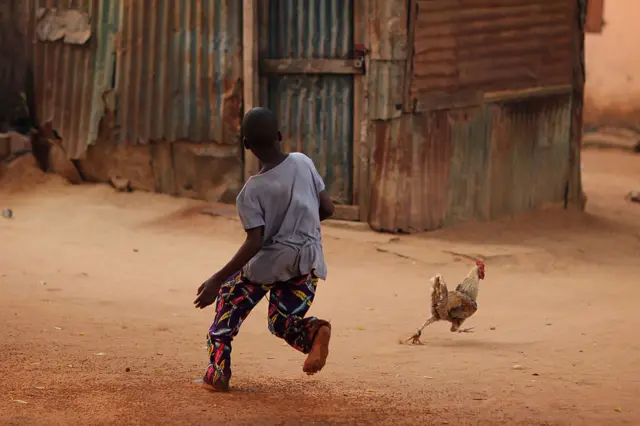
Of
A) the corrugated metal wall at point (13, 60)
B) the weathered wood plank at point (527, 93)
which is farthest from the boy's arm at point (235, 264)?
the corrugated metal wall at point (13, 60)

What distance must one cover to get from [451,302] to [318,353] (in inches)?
88.9

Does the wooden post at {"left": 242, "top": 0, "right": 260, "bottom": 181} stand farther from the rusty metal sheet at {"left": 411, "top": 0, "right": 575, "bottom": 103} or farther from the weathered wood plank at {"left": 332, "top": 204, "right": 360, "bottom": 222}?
the rusty metal sheet at {"left": 411, "top": 0, "right": 575, "bottom": 103}

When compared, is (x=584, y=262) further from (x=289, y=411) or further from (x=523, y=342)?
(x=289, y=411)

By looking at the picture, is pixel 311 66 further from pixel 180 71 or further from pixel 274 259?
pixel 274 259

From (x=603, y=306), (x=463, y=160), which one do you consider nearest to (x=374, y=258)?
(x=463, y=160)

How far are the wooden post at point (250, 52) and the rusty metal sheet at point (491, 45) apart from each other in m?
1.65

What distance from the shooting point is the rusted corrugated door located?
10.4 m

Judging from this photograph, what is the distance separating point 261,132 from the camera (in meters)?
4.71

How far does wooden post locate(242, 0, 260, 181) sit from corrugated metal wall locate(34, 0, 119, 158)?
1748mm

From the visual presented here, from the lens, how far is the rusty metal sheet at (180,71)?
35.7 feet

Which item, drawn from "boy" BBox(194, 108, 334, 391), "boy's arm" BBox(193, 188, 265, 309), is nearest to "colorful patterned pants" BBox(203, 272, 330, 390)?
"boy" BBox(194, 108, 334, 391)

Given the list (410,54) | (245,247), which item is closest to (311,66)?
(410,54)

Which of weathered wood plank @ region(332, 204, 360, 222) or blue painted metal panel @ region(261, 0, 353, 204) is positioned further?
weathered wood plank @ region(332, 204, 360, 222)

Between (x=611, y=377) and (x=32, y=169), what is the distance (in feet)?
27.4
